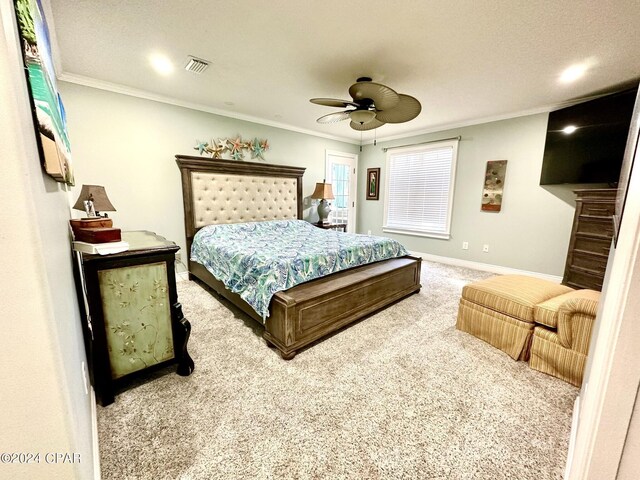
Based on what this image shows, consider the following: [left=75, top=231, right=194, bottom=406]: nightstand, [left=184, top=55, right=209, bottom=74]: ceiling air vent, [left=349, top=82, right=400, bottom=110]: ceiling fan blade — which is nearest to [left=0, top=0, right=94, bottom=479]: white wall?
[left=75, top=231, right=194, bottom=406]: nightstand

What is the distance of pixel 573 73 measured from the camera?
8.02ft

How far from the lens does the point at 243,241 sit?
3.04 m

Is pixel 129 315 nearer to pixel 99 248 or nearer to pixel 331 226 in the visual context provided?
pixel 99 248

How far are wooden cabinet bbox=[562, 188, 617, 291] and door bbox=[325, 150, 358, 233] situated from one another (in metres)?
3.65

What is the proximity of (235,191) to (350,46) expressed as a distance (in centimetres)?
246

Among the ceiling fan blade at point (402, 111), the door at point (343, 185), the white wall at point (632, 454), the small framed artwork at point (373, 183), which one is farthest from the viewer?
the small framed artwork at point (373, 183)

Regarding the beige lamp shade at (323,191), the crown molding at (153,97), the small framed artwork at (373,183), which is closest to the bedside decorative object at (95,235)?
the crown molding at (153,97)

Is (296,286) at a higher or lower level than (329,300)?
higher

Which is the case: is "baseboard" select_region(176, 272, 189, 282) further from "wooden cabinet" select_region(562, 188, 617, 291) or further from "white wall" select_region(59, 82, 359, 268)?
"wooden cabinet" select_region(562, 188, 617, 291)

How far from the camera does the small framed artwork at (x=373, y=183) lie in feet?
18.0

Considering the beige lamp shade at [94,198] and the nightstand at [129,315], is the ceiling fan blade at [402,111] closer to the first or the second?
the nightstand at [129,315]

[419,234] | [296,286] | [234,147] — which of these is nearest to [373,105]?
[296,286]

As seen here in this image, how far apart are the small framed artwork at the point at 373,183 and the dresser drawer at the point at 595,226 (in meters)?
3.25

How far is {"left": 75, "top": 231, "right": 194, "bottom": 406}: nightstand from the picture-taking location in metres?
1.38
